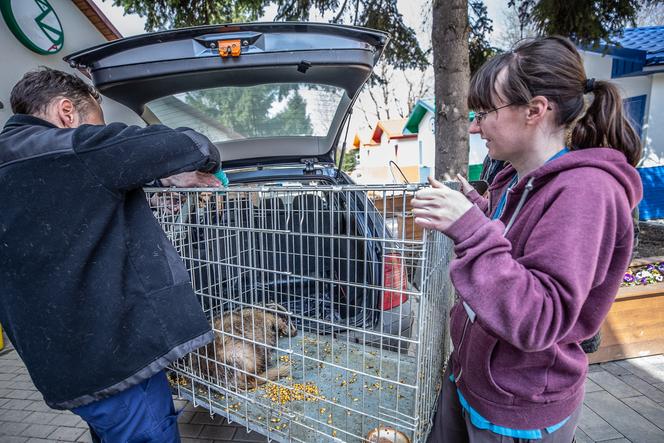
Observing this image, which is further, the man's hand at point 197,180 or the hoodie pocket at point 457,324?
the man's hand at point 197,180

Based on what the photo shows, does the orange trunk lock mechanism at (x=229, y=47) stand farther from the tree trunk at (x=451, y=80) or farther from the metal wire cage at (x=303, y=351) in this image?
the tree trunk at (x=451, y=80)

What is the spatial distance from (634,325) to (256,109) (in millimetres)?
3285

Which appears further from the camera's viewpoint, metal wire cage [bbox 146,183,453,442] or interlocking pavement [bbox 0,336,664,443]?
interlocking pavement [bbox 0,336,664,443]

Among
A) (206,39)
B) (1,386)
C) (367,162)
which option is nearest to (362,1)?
(206,39)

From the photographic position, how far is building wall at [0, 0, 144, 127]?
4.67 metres

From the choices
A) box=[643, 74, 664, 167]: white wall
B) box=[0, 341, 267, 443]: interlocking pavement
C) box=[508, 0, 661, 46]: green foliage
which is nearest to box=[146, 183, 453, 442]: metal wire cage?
box=[0, 341, 267, 443]: interlocking pavement

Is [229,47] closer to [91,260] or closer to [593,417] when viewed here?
[91,260]

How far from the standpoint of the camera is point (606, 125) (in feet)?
3.14

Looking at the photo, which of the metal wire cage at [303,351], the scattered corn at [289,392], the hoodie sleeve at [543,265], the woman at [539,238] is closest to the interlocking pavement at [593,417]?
the metal wire cage at [303,351]

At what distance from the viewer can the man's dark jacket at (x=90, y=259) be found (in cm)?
112

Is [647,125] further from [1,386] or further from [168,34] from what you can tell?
[1,386]

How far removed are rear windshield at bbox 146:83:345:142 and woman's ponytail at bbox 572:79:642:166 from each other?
5.57 feet

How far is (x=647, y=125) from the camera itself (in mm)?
8062

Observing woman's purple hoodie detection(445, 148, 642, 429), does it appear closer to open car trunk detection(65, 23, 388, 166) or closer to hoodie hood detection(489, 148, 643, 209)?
hoodie hood detection(489, 148, 643, 209)
